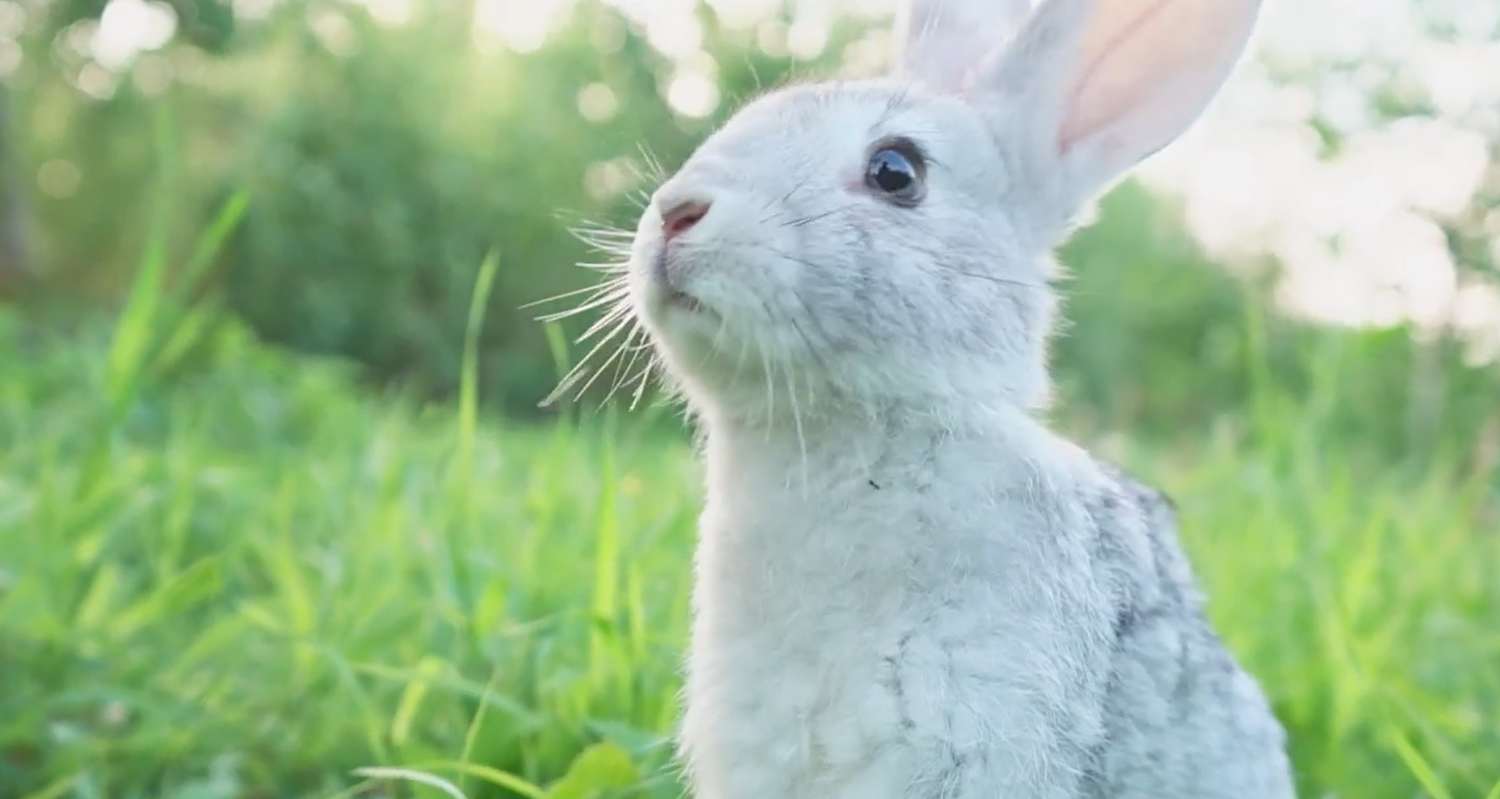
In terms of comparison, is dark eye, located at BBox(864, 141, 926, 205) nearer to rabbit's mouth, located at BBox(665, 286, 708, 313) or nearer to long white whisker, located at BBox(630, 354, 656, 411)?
rabbit's mouth, located at BBox(665, 286, 708, 313)

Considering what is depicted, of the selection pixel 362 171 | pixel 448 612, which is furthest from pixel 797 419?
pixel 362 171

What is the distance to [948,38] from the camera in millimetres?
2457

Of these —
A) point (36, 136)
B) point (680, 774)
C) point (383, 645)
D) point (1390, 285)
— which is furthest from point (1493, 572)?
point (36, 136)

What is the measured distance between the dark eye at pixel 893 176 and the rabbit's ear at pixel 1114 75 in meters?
0.28

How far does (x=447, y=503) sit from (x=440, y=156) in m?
10.8

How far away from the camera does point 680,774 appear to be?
6.95 feet

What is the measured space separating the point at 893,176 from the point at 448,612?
1.22 metres

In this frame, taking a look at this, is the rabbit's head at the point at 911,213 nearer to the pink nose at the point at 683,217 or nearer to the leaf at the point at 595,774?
the pink nose at the point at 683,217

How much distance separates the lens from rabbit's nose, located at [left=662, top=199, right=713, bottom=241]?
1.84 meters

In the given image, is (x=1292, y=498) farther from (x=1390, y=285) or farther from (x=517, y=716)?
(x=517, y=716)

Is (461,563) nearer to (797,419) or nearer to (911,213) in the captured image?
(797,419)

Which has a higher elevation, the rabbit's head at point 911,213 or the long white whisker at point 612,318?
the rabbit's head at point 911,213

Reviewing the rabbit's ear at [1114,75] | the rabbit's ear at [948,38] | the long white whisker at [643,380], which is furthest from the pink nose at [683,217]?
the rabbit's ear at [948,38]

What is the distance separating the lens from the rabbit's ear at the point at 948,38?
95.8 inches
